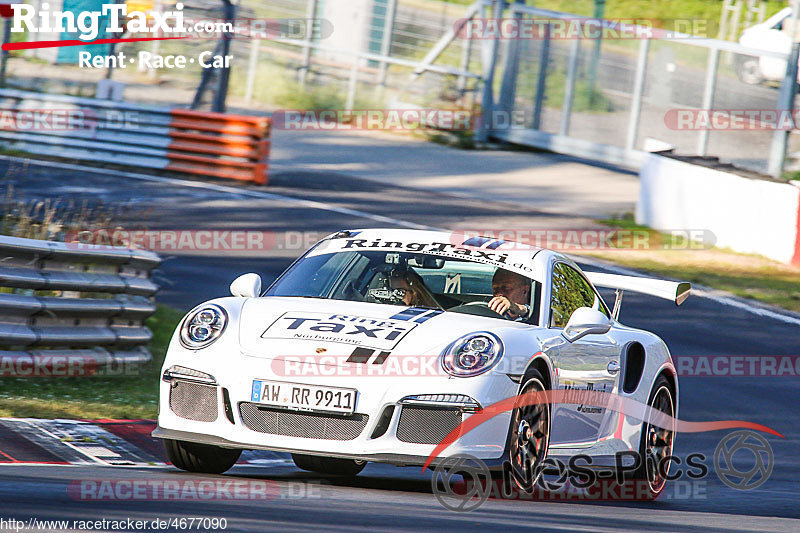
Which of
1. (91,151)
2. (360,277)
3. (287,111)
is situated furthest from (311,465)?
(287,111)

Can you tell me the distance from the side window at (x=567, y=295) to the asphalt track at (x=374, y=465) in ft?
3.49

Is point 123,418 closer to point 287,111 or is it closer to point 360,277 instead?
point 360,277

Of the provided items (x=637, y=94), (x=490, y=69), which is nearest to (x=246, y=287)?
(x=637, y=94)

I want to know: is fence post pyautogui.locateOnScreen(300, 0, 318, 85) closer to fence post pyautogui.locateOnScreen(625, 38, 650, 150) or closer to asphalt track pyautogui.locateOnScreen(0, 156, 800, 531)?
fence post pyautogui.locateOnScreen(625, 38, 650, 150)

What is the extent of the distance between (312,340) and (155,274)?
26.8 ft

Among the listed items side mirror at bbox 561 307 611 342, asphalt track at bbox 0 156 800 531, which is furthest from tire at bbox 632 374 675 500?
side mirror at bbox 561 307 611 342

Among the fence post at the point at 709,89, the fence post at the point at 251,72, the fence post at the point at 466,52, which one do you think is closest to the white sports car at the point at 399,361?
the fence post at the point at 709,89

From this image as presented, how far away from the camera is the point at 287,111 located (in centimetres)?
3070

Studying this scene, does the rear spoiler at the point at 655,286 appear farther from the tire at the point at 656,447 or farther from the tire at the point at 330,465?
the tire at the point at 330,465

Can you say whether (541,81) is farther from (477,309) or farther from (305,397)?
(305,397)

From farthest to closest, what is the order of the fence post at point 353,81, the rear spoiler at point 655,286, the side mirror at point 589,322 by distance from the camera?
the fence post at point 353,81 < the rear spoiler at point 655,286 < the side mirror at point 589,322

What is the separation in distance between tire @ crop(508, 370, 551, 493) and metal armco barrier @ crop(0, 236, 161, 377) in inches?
155

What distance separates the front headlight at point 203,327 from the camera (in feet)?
21.6

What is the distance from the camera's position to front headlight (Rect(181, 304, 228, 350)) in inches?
259
